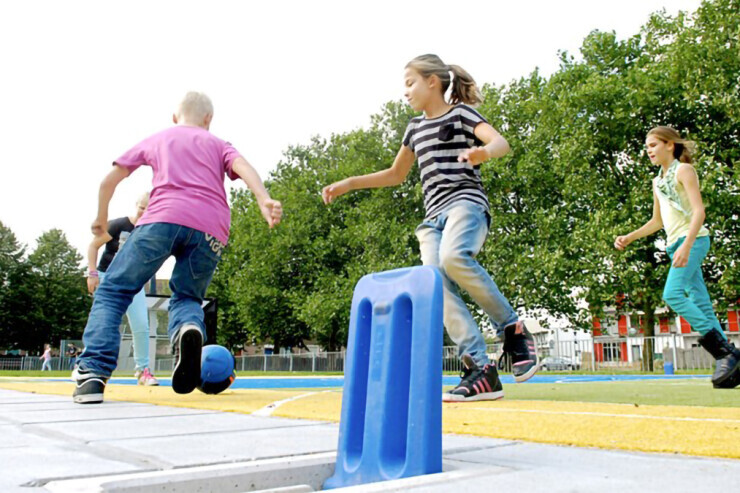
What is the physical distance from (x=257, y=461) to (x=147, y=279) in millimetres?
2617

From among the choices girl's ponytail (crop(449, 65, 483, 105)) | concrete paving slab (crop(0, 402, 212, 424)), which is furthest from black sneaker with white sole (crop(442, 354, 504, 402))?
A: girl's ponytail (crop(449, 65, 483, 105))

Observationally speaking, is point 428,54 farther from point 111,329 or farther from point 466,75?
point 111,329

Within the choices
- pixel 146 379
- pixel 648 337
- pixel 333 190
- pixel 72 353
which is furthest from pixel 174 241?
pixel 72 353

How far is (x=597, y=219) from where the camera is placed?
2048 centimetres

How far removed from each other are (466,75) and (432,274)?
2.73 meters

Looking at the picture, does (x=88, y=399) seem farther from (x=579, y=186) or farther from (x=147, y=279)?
(x=579, y=186)

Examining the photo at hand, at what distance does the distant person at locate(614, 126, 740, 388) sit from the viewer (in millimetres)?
4945

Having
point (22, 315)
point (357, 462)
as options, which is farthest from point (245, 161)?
point (22, 315)

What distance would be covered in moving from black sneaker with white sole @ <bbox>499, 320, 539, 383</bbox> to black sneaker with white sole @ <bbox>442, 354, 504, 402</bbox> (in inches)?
5.5

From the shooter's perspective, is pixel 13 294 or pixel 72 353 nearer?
pixel 72 353

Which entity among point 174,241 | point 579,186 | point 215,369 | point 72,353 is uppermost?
point 579,186

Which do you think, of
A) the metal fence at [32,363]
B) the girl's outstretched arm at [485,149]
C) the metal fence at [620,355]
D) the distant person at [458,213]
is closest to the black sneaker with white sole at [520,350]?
the distant person at [458,213]

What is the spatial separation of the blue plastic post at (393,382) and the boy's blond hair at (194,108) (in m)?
3.04

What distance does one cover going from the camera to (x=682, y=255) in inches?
195
